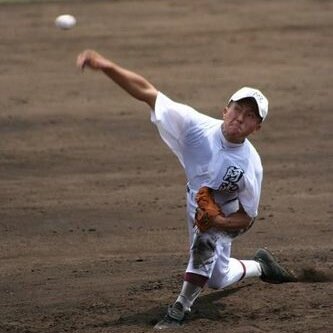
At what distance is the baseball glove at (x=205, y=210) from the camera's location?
810 cm

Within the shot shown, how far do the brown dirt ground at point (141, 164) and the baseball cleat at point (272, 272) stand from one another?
9cm

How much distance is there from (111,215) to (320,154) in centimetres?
332

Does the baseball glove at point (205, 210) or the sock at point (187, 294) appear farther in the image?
the sock at point (187, 294)

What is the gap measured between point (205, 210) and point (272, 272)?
1.48m

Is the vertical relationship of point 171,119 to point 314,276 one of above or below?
above

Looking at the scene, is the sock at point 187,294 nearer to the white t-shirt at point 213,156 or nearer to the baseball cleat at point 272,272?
the white t-shirt at point 213,156

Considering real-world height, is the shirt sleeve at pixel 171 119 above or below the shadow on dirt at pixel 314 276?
A: above

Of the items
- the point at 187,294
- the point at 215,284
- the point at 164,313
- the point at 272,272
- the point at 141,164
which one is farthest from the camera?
the point at 141,164

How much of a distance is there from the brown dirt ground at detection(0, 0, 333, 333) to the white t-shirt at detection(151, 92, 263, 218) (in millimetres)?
888

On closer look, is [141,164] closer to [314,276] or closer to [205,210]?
[314,276]

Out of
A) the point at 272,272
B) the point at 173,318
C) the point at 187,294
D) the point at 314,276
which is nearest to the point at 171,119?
the point at 187,294

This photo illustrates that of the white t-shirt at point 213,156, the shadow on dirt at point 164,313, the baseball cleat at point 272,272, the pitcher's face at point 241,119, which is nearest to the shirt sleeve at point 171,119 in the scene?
the white t-shirt at point 213,156

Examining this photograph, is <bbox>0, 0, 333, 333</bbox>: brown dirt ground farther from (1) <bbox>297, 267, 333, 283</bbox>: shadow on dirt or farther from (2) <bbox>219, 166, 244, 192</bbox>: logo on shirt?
(2) <bbox>219, 166, 244, 192</bbox>: logo on shirt

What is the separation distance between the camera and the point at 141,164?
14.3m
